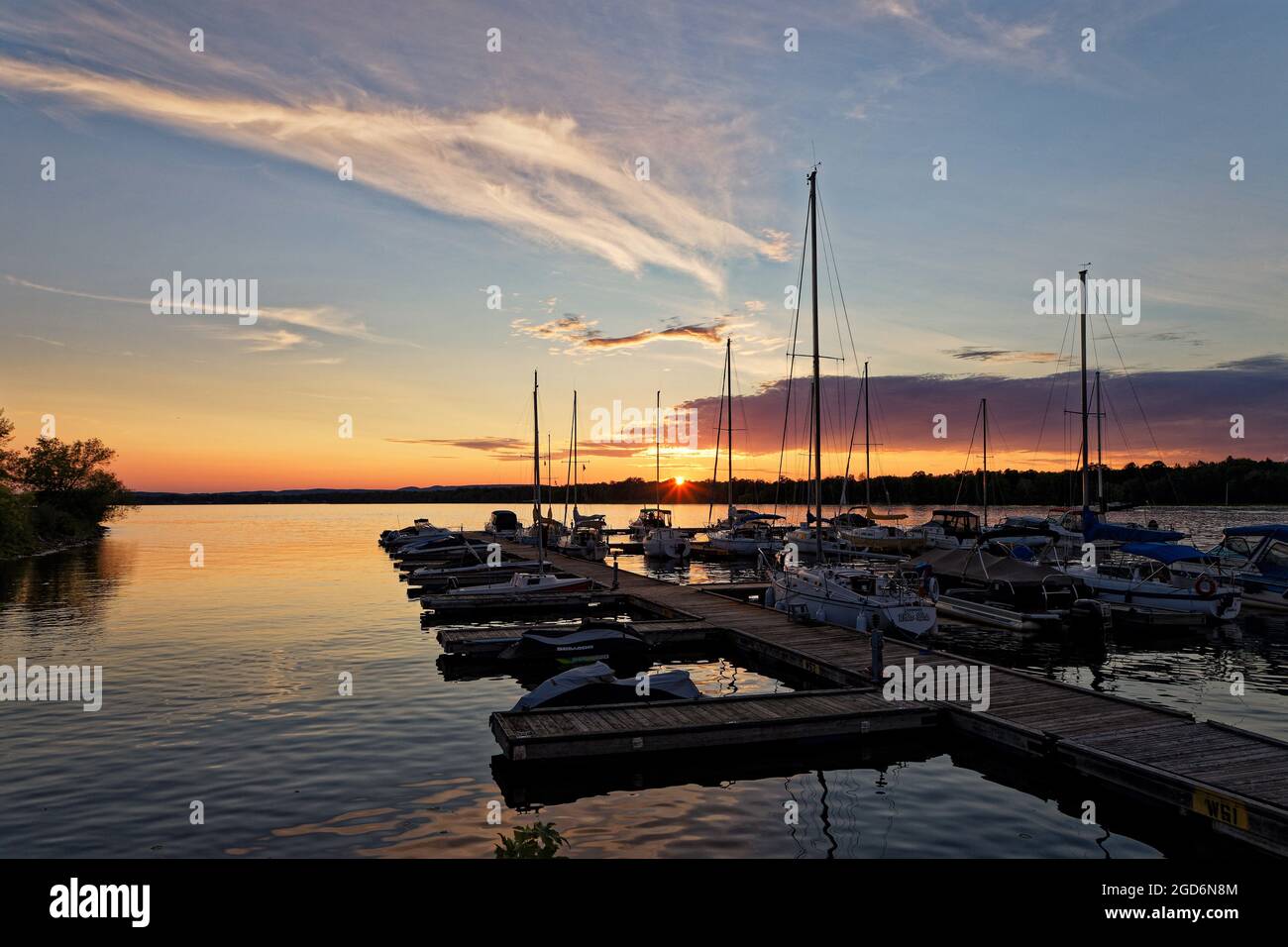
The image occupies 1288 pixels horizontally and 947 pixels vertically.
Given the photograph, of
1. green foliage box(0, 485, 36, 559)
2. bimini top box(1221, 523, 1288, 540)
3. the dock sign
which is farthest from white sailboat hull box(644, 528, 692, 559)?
the dock sign

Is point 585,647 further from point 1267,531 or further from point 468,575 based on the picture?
point 1267,531

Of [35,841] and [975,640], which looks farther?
[975,640]

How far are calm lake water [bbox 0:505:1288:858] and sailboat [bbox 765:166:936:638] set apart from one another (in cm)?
400

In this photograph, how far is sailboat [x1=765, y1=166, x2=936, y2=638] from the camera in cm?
2923

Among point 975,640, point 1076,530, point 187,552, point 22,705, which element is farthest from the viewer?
point 187,552

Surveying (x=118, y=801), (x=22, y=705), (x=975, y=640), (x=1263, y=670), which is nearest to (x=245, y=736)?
(x=118, y=801)

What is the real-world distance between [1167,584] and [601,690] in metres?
30.6

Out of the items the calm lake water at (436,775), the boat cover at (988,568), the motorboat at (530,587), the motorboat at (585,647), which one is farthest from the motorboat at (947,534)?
the motorboat at (585,647)

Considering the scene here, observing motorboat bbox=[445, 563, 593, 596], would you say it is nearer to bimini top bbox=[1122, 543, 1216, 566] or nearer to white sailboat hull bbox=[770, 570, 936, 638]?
white sailboat hull bbox=[770, 570, 936, 638]

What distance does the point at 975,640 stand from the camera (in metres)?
33.6

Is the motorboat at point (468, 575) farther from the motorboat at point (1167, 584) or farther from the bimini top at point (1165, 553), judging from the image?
the bimini top at point (1165, 553)

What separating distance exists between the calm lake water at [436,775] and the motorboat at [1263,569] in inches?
286

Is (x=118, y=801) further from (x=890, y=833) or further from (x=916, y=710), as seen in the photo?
(x=916, y=710)

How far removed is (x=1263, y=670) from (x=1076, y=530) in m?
45.5
